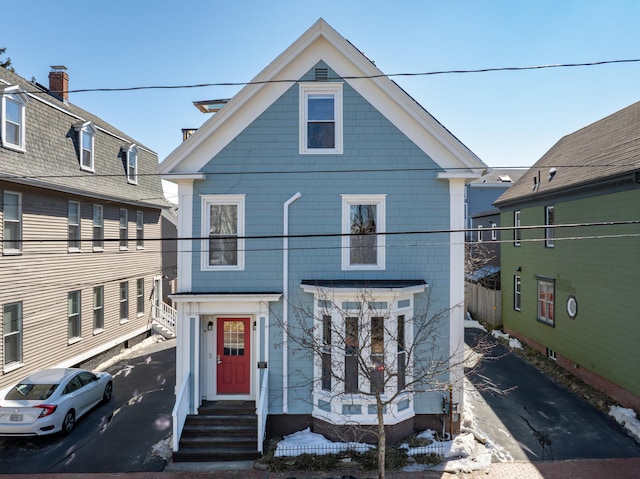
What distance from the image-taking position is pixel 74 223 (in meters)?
15.3

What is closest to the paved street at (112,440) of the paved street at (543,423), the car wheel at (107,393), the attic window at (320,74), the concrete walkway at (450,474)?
the car wheel at (107,393)

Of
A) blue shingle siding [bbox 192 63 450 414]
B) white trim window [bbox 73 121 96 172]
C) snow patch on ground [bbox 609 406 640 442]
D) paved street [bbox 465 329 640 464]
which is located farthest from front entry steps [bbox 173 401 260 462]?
white trim window [bbox 73 121 96 172]

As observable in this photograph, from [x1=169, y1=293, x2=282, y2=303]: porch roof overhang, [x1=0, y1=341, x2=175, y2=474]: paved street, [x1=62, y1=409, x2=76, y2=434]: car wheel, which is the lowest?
A: [x1=0, y1=341, x2=175, y2=474]: paved street

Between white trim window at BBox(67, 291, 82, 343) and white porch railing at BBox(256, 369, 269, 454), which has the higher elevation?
white trim window at BBox(67, 291, 82, 343)

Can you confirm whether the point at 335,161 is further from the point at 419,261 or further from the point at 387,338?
the point at 387,338

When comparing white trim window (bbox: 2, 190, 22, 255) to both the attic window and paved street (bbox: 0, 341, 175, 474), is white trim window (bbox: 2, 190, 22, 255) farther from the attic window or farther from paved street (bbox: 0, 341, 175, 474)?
the attic window

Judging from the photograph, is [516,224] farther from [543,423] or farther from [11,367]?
[11,367]

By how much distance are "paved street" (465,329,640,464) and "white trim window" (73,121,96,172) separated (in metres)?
16.4

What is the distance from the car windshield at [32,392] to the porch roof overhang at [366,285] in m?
7.28

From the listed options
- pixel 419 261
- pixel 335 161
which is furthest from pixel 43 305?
pixel 419 261

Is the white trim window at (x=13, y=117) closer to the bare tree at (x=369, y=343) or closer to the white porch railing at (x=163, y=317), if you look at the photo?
Answer: the bare tree at (x=369, y=343)

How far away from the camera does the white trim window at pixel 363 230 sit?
1025 centimetres

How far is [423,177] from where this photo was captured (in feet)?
33.6

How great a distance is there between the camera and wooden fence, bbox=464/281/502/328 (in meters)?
21.4
